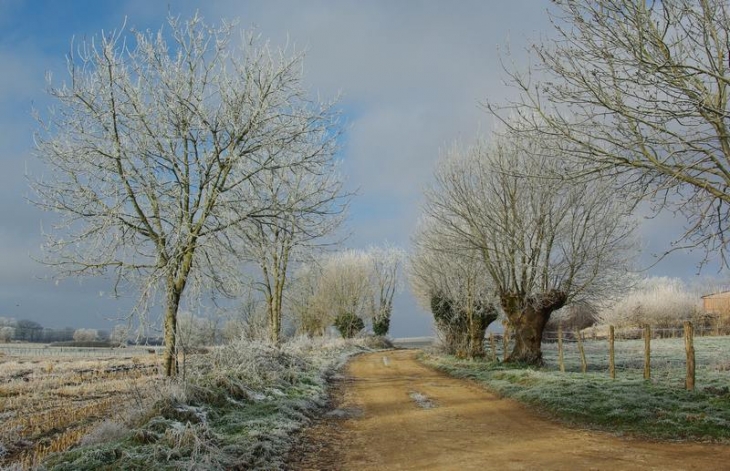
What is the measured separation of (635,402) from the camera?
10234 mm

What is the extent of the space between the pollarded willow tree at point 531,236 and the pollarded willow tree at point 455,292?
223cm

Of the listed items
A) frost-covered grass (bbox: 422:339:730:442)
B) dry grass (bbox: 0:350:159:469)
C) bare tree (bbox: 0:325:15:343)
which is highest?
frost-covered grass (bbox: 422:339:730:442)

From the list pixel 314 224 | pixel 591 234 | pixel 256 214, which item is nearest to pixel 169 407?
pixel 256 214

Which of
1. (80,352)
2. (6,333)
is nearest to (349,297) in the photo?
(80,352)

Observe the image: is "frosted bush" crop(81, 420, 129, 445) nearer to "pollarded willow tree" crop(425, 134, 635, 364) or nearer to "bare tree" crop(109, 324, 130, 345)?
"bare tree" crop(109, 324, 130, 345)

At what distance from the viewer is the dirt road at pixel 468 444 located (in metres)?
6.73

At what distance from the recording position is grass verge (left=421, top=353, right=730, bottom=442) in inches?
343

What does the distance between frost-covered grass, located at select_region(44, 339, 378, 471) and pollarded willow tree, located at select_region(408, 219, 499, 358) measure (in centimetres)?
1084

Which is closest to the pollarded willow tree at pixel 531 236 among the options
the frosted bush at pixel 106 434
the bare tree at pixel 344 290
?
the frosted bush at pixel 106 434

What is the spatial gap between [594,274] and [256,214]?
12.0 meters

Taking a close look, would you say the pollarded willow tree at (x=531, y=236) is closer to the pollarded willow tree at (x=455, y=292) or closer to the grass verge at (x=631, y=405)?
the pollarded willow tree at (x=455, y=292)

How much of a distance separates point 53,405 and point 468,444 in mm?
12218

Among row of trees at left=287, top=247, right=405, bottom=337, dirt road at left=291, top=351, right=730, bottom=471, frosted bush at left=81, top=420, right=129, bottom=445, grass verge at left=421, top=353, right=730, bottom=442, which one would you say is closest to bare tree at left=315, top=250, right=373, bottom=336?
row of trees at left=287, top=247, right=405, bottom=337

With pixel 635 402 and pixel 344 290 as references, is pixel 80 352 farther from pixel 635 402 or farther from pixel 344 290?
pixel 635 402
